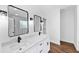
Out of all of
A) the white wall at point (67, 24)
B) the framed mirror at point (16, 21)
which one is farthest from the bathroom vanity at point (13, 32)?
the white wall at point (67, 24)

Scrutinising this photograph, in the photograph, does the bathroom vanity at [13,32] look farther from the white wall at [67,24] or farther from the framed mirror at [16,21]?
the white wall at [67,24]

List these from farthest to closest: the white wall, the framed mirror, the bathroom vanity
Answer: the white wall → the framed mirror → the bathroom vanity

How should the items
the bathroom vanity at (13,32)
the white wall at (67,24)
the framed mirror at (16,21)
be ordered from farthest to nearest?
the white wall at (67,24) → the framed mirror at (16,21) → the bathroom vanity at (13,32)

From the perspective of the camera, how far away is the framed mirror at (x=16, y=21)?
1191 mm

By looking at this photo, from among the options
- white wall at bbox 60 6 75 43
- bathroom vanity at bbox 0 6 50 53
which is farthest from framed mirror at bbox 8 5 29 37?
white wall at bbox 60 6 75 43

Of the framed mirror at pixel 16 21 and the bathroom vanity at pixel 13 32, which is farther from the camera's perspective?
the framed mirror at pixel 16 21

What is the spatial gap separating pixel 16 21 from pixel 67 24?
127 inches

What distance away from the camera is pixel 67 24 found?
4094 mm

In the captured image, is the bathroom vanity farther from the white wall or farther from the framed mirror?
the white wall

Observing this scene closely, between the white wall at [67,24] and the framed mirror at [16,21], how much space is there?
278 cm

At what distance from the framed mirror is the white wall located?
9.11 ft

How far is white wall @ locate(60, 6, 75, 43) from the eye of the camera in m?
3.91

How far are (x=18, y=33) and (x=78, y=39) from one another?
2.04 metres

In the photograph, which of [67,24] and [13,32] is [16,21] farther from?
[67,24]
